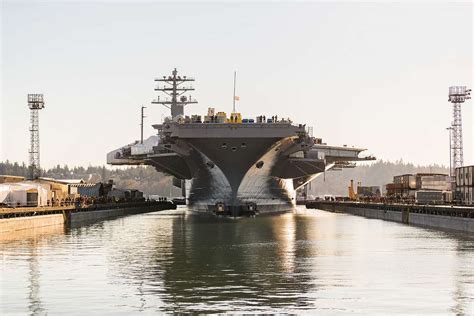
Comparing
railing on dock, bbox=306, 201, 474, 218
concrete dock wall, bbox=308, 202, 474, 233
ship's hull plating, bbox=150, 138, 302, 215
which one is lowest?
concrete dock wall, bbox=308, 202, 474, 233

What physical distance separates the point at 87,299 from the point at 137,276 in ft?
16.1

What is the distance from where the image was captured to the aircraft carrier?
222 feet

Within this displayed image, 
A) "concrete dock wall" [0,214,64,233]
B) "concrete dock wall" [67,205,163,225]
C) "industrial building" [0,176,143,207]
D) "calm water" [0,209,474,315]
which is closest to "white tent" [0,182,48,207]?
"industrial building" [0,176,143,207]

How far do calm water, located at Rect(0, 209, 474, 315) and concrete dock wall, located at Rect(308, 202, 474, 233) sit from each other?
7686 mm

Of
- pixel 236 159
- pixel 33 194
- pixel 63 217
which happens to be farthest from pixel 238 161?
pixel 33 194

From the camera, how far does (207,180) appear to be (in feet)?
254

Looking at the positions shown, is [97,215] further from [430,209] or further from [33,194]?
[430,209]

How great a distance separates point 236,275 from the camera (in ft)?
86.3

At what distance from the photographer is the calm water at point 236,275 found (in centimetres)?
2005

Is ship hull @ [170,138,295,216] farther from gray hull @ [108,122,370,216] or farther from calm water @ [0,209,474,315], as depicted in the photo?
calm water @ [0,209,474,315]

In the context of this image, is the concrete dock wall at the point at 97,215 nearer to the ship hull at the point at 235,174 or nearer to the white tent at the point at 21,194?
the white tent at the point at 21,194

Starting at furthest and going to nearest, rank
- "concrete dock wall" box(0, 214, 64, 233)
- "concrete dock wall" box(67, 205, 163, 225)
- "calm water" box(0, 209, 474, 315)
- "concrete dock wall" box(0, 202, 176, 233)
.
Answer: "concrete dock wall" box(67, 205, 163, 225), "concrete dock wall" box(0, 202, 176, 233), "concrete dock wall" box(0, 214, 64, 233), "calm water" box(0, 209, 474, 315)

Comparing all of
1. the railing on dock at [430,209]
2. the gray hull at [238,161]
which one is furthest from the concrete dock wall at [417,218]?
the gray hull at [238,161]

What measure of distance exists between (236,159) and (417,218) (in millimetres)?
15975
